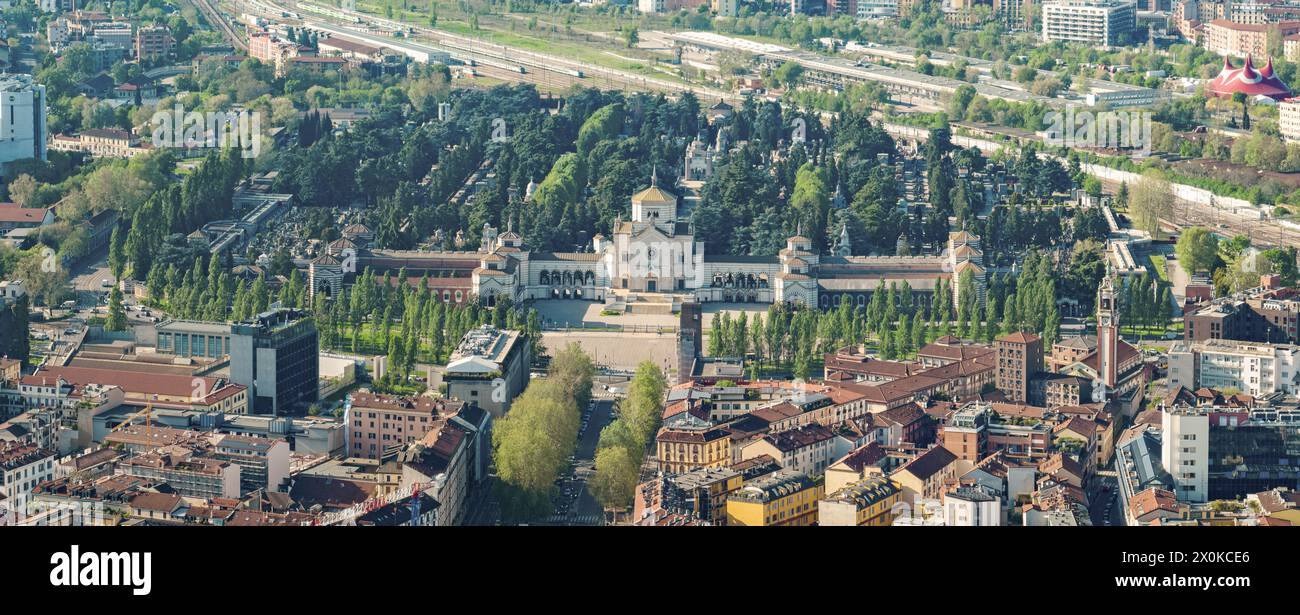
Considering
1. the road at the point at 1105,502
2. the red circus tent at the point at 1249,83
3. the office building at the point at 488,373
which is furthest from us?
the red circus tent at the point at 1249,83

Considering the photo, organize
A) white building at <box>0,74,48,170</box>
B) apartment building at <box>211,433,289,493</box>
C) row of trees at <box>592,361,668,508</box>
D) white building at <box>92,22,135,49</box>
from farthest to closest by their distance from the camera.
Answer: white building at <box>92,22,135,49</box>, white building at <box>0,74,48,170</box>, row of trees at <box>592,361,668,508</box>, apartment building at <box>211,433,289,493</box>

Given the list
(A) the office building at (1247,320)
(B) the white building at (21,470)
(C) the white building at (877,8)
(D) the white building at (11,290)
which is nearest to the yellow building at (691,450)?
(B) the white building at (21,470)

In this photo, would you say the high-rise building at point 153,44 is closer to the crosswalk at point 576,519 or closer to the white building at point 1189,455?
the crosswalk at point 576,519

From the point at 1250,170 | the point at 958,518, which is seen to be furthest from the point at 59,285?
the point at 1250,170

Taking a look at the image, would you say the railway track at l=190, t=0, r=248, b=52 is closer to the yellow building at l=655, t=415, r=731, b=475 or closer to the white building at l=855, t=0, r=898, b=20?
the white building at l=855, t=0, r=898, b=20

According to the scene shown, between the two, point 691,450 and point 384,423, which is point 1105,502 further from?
point 384,423

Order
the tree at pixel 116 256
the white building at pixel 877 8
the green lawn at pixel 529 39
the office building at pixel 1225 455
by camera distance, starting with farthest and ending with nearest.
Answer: the white building at pixel 877 8
the green lawn at pixel 529 39
the tree at pixel 116 256
the office building at pixel 1225 455

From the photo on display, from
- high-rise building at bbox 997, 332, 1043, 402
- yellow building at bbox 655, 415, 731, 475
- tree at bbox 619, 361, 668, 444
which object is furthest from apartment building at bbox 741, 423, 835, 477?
high-rise building at bbox 997, 332, 1043, 402

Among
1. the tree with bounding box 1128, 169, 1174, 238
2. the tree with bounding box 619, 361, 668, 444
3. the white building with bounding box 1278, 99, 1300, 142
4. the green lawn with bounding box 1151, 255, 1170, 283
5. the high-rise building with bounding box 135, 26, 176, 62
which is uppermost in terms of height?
the high-rise building with bounding box 135, 26, 176, 62
